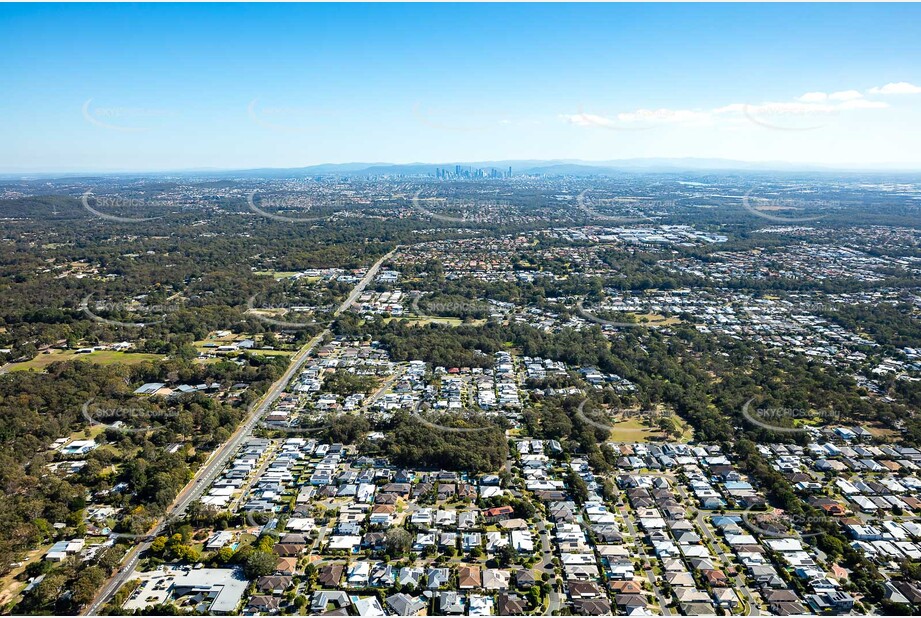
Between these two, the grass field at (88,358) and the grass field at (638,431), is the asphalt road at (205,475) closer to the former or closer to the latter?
the grass field at (88,358)

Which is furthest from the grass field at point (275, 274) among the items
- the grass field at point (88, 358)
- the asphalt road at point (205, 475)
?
the grass field at point (88, 358)

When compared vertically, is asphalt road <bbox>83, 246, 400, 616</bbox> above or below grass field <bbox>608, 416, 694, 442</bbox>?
above

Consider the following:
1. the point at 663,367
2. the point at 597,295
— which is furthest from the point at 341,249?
the point at 663,367

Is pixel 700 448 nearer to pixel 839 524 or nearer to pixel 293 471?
pixel 839 524

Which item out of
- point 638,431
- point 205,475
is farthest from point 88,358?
point 638,431

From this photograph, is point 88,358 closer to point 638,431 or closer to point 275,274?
point 275,274

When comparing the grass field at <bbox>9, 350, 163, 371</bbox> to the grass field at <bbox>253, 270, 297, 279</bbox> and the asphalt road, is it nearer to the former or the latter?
the asphalt road

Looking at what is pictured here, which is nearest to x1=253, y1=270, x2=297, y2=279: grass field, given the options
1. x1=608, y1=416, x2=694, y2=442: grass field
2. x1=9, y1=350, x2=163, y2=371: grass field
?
x1=9, y1=350, x2=163, y2=371: grass field

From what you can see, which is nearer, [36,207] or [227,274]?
[227,274]
